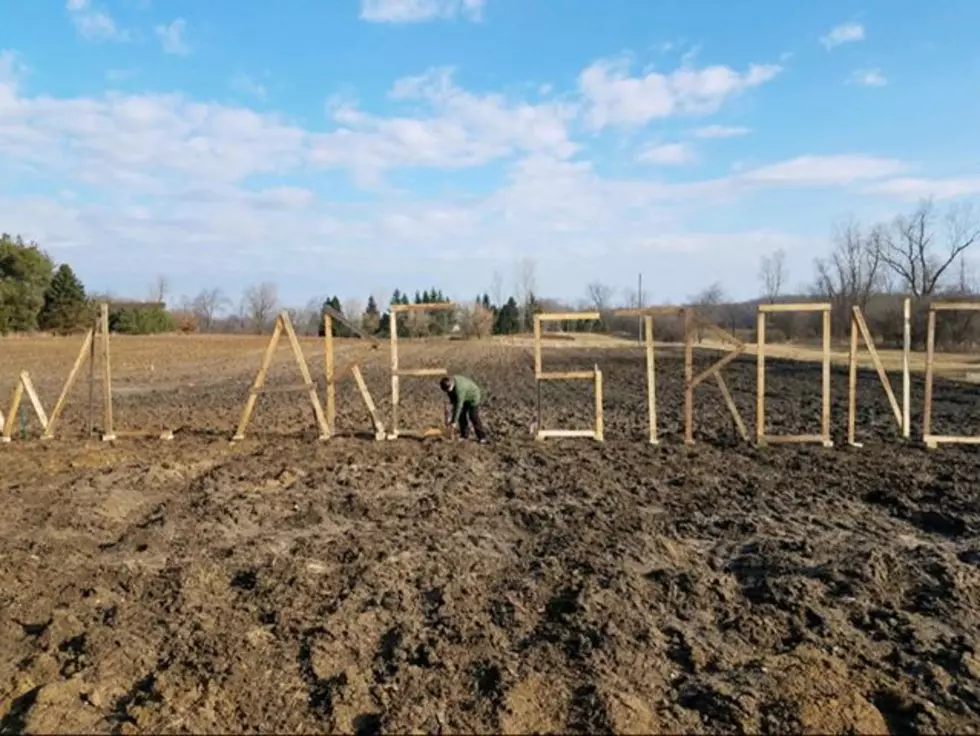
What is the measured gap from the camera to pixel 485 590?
616 cm

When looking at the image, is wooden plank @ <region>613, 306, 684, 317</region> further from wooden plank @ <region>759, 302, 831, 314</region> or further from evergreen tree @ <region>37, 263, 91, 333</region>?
evergreen tree @ <region>37, 263, 91, 333</region>

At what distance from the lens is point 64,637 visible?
5.20 m

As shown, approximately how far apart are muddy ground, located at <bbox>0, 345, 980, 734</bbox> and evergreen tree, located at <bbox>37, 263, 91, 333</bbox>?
179ft

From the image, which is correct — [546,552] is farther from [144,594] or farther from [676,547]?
[144,594]

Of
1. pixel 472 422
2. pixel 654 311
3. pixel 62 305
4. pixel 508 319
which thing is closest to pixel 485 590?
pixel 472 422

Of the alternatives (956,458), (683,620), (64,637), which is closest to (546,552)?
(683,620)

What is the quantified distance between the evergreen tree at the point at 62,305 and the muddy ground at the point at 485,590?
179 feet

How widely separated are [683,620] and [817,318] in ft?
238

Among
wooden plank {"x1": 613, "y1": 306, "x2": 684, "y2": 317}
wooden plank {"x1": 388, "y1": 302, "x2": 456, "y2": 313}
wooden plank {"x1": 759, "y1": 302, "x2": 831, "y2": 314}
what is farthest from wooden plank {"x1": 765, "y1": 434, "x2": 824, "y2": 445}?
wooden plank {"x1": 388, "y1": 302, "x2": 456, "y2": 313}

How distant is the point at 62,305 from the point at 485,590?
63.0 metres

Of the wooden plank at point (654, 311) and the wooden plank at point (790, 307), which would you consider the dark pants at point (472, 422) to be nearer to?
the wooden plank at point (654, 311)

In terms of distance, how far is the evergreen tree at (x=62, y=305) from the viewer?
59.3 meters

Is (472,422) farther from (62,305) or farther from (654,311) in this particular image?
(62,305)

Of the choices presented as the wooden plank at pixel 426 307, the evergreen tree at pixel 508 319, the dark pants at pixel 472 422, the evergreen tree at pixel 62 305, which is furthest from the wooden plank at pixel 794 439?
the evergreen tree at pixel 508 319
